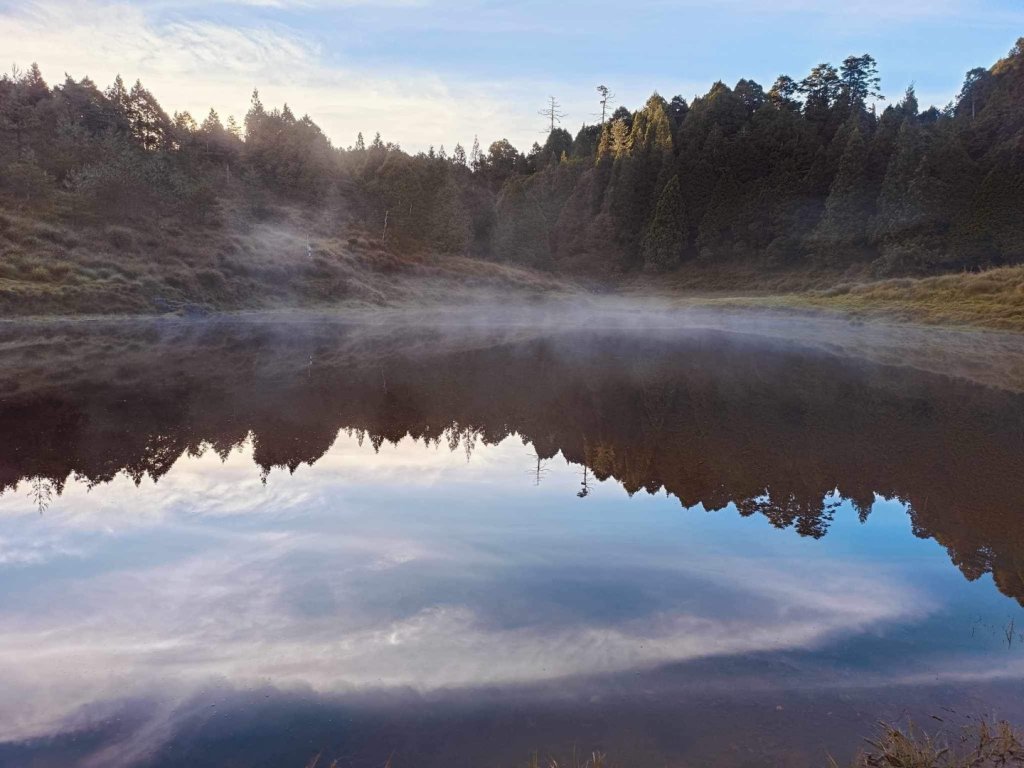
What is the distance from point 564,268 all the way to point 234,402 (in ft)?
174

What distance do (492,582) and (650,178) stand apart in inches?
2483

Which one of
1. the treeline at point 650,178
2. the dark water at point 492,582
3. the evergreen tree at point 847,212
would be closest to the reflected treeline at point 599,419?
the dark water at point 492,582

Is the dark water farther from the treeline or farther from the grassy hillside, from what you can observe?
the treeline

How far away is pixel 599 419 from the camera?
12469 millimetres

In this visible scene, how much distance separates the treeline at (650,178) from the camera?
4588cm

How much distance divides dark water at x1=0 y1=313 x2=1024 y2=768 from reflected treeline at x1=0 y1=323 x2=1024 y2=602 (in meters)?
0.08

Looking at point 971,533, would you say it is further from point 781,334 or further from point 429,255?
point 429,255

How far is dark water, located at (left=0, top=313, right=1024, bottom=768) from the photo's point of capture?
3.68 meters

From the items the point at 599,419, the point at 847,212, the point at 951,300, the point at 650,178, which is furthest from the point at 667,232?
the point at 599,419

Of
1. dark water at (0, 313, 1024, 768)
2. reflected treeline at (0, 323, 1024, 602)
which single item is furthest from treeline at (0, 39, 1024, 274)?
dark water at (0, 313, 1024, 768)

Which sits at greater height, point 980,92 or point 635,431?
point 980,92

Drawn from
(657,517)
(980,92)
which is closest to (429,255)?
(657,517)

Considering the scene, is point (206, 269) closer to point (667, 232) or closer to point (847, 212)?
point (667, 232)

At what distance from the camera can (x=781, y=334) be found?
32812 millimetres
